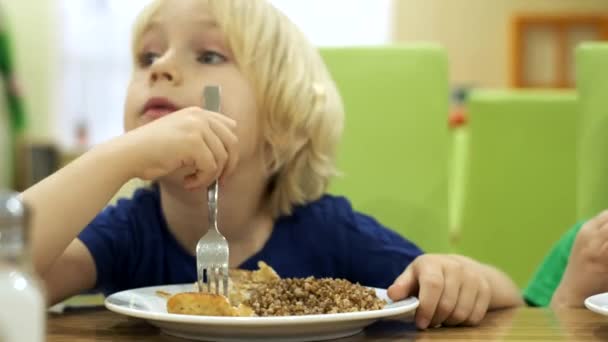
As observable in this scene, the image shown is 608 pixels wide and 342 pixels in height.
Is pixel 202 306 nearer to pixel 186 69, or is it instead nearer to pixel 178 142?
pixel 178 142

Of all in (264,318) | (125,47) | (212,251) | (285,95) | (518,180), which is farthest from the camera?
(125,47)

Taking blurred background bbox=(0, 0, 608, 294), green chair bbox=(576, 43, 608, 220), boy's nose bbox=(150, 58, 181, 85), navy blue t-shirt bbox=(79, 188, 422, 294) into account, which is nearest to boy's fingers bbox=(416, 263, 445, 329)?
navy blue t-shirt bbox=(79, 188, 422, 294)

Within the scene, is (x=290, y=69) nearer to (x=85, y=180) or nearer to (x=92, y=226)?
(x=92, y=226)

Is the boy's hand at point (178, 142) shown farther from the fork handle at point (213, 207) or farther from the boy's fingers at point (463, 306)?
the boy's fingers at point (463, 306)

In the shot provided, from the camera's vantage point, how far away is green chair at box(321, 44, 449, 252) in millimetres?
1468

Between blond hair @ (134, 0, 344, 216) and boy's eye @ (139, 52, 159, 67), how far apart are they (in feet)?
0.12

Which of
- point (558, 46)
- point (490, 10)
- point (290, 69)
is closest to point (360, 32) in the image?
point (490, 10)

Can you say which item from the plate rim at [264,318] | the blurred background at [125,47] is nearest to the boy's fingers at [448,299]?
the plate rim at [264,318]

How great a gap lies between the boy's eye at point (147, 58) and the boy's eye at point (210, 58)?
0.20 feet

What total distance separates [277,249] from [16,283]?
76 cm

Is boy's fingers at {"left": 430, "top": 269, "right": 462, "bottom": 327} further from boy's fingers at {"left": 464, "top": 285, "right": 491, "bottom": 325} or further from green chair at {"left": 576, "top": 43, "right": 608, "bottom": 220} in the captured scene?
green chair at {"left": 576, "top": 43, "right": 608, "bottom": 220}

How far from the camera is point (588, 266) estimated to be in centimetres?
95

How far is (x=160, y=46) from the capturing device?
106 cm

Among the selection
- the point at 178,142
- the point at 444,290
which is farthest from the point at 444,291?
the point at 178,142
